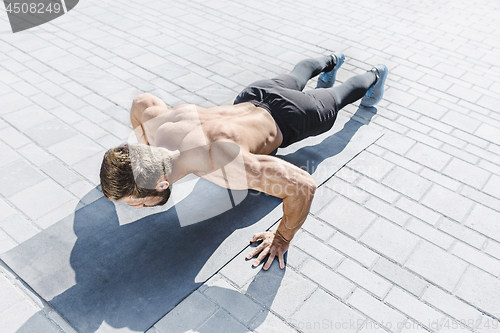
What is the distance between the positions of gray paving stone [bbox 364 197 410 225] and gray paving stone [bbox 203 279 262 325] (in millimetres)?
1464

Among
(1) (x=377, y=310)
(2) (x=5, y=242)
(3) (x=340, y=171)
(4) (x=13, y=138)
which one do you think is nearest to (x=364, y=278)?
(1) (x=377, y=310)

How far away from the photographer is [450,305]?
275cm

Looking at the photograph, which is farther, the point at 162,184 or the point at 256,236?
the point at 256,236

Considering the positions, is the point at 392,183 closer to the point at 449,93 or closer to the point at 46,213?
the point at 449,93

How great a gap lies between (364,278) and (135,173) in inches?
73.4

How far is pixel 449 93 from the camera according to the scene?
526cm

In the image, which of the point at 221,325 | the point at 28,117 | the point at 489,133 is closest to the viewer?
the point at 221,325

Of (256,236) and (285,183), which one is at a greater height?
Result: (285,183)

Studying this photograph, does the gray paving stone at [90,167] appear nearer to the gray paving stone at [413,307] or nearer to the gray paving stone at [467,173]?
the gray paving stone at [413,307]

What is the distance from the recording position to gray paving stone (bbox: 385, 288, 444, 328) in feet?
8.73

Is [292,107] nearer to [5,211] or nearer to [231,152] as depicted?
[231,152]

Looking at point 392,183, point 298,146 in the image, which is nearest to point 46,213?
point 298,146

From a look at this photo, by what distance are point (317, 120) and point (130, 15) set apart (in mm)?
4955

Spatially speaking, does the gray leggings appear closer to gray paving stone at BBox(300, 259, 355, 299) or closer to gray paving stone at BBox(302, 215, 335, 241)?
gray paving stone at BBox(302, 215, 335, 241)
